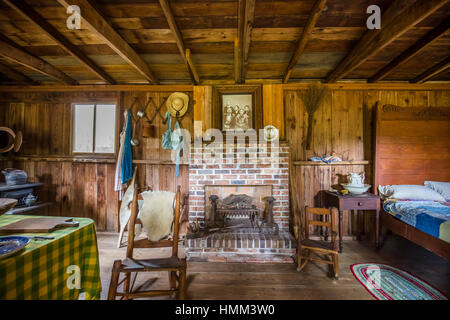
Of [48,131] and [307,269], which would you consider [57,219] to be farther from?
[48,131]

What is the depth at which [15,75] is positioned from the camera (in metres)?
2.90

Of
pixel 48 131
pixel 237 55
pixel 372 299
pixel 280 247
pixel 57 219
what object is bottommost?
pixel 372 299

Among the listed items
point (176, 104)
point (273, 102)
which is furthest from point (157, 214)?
point (273, 102)

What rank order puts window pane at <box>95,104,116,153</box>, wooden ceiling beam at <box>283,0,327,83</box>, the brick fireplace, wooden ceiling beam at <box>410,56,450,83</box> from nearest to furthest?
wooden ceiling beam at <box>283,0,327,83</box> → wooden ceiling beam at <box>410,56,450,83</box> → the brick fireplace → window pane at <box>95,104,116,153</box>

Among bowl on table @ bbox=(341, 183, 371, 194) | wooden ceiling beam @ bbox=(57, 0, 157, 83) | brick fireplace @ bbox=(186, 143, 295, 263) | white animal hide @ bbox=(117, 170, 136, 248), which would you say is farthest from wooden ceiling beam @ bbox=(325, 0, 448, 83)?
white animal hide @ bbox=(117, 170, 136, 248)

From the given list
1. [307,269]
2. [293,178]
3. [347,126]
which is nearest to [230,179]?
[293,178]

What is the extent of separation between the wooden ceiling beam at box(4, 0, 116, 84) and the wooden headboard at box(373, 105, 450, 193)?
414 cm

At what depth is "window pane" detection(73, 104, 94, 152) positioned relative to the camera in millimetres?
3188

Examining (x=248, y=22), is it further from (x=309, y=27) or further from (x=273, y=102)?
(x=273, y=102)

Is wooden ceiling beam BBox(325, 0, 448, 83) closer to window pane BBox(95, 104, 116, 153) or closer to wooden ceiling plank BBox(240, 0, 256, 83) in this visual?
wooden ceiling plank BBox(240, 0, 256, 83)

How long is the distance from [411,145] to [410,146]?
21mm

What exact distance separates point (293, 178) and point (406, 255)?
1.62m

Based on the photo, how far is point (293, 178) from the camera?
291cm

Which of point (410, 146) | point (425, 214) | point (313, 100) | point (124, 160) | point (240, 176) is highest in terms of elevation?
point (313, 100)
